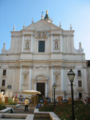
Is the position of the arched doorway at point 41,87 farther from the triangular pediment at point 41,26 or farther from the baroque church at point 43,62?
the triangular pediment at point 41,26

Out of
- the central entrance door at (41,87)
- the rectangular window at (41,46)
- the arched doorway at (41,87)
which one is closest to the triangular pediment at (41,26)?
the rectangular window at (41,46)

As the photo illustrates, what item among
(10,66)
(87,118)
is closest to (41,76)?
(10,66)

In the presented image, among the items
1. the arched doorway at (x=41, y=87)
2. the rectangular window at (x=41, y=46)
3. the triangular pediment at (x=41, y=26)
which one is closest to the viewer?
the arched doorway at (x=41, y=87)

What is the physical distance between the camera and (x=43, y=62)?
34656 mm

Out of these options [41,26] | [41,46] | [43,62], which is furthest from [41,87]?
[41,26]

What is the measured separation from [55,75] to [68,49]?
6.71m

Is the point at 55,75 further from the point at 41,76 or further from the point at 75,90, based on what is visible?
the point at 75,90

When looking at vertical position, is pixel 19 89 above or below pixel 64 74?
below

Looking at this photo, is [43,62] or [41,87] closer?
[41,87]

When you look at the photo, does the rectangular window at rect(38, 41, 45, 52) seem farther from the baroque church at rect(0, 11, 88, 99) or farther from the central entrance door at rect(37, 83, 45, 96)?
the central entrance door at rect(37, 83, 45, 96)

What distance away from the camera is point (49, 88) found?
33.2m

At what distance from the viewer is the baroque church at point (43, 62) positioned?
33.3 metres

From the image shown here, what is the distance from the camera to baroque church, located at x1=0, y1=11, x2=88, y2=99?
33281 mm

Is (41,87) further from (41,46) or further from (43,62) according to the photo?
(41,46)
